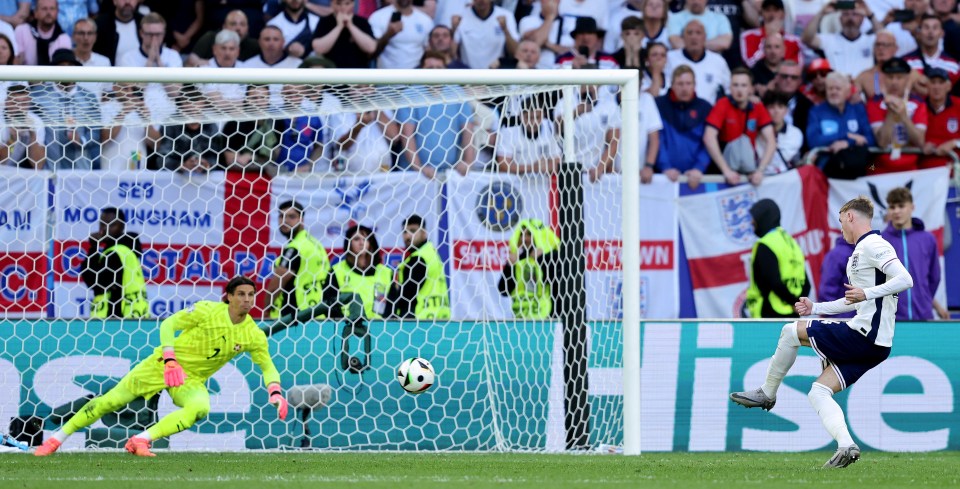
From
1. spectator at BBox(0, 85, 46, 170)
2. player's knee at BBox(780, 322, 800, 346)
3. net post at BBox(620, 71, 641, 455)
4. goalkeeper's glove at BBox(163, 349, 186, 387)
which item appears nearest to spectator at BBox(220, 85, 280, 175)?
spectator at BBox(0, 85, 46, 170)

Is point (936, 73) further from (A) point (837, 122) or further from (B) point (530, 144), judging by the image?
(B) point (530, 144)

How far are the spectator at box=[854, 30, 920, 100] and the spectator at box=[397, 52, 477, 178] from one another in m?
4.57

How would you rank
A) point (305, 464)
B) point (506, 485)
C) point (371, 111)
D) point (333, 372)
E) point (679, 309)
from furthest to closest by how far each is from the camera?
1. point (679, 309)
2. point (371, 111)
3. point (333, 372)
4. point (305, 464)
5. point (506, 485)

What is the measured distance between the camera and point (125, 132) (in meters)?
11.5

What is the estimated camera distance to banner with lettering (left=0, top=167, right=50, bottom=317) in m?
10.4

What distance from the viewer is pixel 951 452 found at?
32.8 feet

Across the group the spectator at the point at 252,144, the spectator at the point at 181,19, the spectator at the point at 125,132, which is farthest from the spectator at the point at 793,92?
the spectator at the point at 125,132

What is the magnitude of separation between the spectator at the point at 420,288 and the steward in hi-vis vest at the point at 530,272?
0.48 metres

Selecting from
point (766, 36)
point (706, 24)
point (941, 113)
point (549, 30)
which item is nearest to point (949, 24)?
point (941, 113)

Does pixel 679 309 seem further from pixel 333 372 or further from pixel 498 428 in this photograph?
pixel 333 372

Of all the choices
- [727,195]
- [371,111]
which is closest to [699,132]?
[727,195]

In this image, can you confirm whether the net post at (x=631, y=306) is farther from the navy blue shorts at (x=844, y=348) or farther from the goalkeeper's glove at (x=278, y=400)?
the goalkeeper's glove at (x=278, y=400)

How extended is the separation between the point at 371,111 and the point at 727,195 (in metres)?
3.64

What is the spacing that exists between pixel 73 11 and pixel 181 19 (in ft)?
3.43
